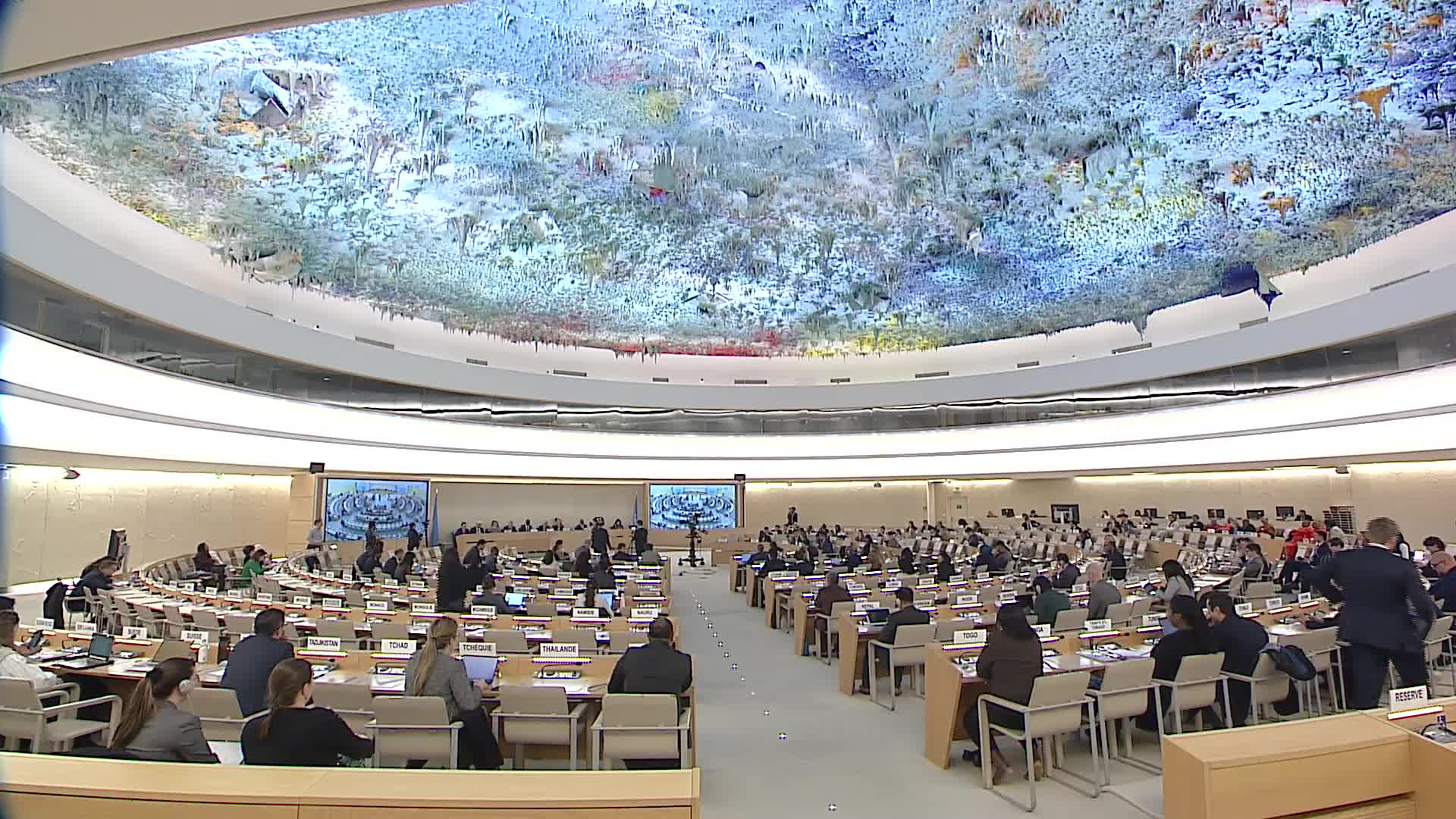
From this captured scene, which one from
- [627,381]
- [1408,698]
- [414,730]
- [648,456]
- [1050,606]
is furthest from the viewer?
[648,456]

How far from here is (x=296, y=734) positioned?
4.04 metres

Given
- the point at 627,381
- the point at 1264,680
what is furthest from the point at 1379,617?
the point at 627,381

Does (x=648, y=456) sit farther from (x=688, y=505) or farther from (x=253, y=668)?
(x=253, y=668)

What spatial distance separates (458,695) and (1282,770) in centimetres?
453

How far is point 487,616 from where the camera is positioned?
9180mm

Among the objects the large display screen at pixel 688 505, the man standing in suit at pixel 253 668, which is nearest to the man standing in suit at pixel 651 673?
the man standing in suit at pixel 253 668

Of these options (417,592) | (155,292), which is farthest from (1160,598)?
(155,292)

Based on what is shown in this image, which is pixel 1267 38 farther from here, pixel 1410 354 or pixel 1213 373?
pixel 1213 373

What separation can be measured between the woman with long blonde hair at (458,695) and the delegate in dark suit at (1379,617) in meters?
6.40

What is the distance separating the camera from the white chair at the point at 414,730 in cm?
485

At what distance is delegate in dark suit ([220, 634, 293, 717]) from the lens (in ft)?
18.2

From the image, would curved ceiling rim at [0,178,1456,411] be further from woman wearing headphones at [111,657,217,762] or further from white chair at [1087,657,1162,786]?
white chair at [1087,657,1162,786]

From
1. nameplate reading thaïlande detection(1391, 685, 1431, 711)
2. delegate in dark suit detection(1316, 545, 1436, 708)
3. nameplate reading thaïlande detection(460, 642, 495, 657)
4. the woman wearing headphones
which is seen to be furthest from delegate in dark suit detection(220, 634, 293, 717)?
delegate in dark suit detection(1316, 545, 1436, 708)

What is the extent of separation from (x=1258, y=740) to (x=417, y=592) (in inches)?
439
